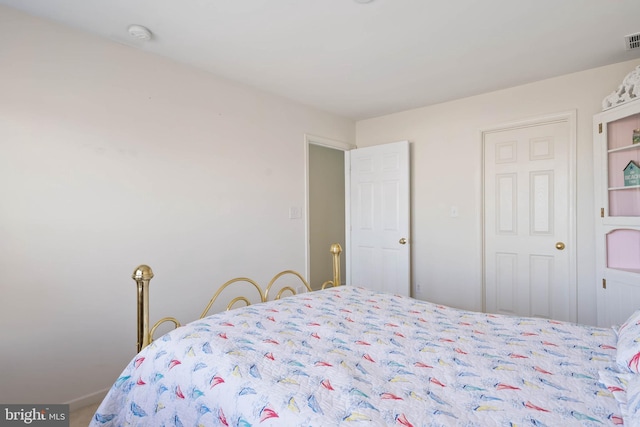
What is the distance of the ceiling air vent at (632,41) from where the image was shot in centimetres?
228

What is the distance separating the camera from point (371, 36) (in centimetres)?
227

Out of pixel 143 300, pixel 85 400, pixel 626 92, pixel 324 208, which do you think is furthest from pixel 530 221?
pixel 85 400

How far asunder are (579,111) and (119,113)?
3.54 metres

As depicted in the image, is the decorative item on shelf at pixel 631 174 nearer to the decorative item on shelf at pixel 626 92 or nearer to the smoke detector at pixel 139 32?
the decorative item on shelf at pixel 626 92

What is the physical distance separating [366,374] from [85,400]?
2.03 meters

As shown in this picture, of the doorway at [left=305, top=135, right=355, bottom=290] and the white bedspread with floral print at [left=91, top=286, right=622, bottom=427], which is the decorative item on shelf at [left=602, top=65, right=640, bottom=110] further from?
the doorway at [left=305, top=135, right=355, bottom=290]

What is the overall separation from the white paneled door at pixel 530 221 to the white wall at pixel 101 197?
90.4 inches

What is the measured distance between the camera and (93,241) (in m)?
2.21

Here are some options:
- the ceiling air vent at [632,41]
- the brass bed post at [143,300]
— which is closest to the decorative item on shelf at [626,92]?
the ceiling air vent at [632,41]

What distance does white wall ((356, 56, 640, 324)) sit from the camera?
2.86 meters

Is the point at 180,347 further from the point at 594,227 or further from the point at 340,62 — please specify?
the point at 594,227

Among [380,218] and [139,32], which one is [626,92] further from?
[139,32]

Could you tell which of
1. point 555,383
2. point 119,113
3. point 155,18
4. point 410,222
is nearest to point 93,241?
point 119,113

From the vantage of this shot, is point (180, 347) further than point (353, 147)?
No
